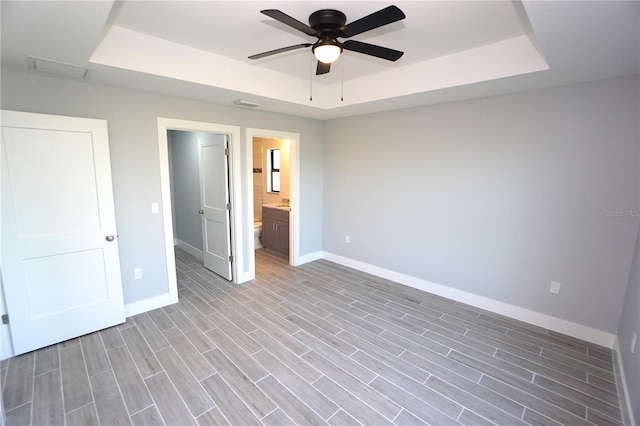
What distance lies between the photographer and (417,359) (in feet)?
8.38

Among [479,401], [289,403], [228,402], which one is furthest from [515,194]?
[228,402]

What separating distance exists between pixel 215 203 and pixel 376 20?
3367mm

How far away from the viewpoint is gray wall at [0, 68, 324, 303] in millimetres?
2498

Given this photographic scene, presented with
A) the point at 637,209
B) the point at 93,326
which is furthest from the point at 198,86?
the point at 637,209

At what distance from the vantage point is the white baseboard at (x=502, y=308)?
110 inches

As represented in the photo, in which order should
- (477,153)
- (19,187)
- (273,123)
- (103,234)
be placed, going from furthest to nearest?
(273,123), (477,153), (103,234), (19,187)

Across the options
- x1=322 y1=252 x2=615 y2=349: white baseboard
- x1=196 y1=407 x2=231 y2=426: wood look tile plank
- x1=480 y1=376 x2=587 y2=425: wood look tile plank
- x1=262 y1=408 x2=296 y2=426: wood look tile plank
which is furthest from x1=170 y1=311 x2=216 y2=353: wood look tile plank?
x1=322 y1=252 x2=615 y2=349: white baseboard

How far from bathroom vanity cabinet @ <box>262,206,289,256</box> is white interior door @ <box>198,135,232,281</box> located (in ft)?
4.21

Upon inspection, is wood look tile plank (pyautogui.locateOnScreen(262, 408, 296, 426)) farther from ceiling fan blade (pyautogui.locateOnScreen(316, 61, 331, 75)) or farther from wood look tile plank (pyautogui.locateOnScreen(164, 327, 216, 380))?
ceiling fan blade (pyautogui.locateOnScreen(316, 61, 331, 75))

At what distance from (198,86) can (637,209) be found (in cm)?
A: 427

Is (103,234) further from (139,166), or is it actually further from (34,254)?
(139,166)

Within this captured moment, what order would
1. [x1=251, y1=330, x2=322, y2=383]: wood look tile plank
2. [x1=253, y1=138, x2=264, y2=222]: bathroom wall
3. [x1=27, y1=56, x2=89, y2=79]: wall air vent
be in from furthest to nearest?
[x1=253, y1=138, x2=264, y2=222]: bathroom wall < [x1=251, y1=330, x2=322, y2=383]: wood look tile plank < [x1=27, y1=56, x2=89, y2=79]: wall air vent

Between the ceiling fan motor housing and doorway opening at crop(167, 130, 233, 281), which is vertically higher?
the ceiling fan motor housing

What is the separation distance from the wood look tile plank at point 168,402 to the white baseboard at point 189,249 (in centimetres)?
305
